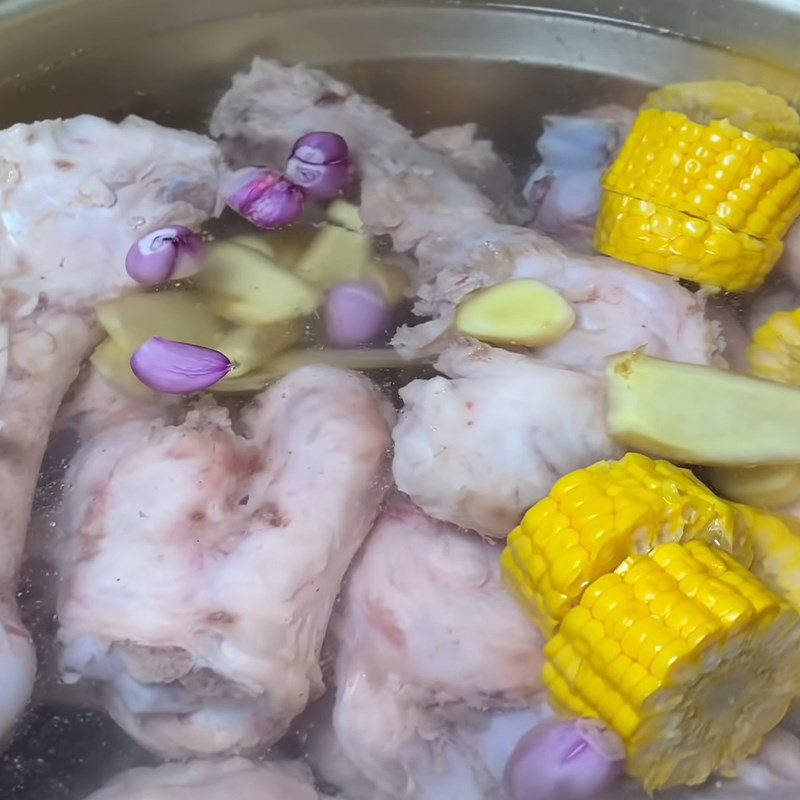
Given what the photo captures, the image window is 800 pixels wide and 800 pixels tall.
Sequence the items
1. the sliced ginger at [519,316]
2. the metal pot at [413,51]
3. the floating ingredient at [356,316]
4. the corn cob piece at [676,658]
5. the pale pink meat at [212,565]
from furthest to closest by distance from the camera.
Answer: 1. the metal pot at [413,51]
2. the floating ingredient at [356,316]
3. the sliced ginger at [519,316]
4. the pale pink meat at [212,565]
5. the corn cob piece at [676,658]

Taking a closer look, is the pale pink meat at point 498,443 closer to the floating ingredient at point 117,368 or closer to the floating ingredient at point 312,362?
the floating ingredient at point 312,362

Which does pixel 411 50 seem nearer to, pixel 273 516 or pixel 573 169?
pixel 573 169

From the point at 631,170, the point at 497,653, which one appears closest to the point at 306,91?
the point at 631,170

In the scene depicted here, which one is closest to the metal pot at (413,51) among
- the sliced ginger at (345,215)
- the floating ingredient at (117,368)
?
the sliced ginger at (345,215)

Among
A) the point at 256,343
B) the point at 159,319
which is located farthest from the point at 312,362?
the point at 159,319

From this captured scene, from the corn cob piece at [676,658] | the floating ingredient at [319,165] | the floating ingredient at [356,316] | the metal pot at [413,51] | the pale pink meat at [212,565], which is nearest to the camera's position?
the corn cob piece at [676,658]

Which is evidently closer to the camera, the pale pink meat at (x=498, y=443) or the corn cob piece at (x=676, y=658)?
the corn cob piece at (x=676, y=658)

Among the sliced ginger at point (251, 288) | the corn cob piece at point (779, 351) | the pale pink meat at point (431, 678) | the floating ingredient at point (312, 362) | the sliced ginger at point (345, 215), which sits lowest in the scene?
the pale pink meat at point (431, 678)

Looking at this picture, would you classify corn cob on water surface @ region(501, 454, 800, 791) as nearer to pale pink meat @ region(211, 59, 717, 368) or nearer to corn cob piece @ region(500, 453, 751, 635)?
corn cob piece @ region(500, 453, 751, 635)
